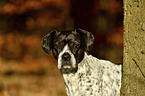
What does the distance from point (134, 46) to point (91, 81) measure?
0.98 m

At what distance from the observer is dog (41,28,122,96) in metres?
3.99

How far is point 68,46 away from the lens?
4.04m

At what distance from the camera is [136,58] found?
3404 mm

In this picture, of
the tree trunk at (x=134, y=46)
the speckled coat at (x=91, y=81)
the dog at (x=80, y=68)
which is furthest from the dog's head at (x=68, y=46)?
the tree trunk at (x=134, y=46)

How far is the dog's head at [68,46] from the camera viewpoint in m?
3.94

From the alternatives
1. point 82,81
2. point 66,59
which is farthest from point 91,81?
point 66,59

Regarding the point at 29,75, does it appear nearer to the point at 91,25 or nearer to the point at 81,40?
the point at 91,25

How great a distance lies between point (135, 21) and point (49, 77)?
3794mm

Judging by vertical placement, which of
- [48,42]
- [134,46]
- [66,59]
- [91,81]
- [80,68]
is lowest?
[91,81]

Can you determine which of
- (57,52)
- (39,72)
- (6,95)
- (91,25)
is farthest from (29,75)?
(57,52)

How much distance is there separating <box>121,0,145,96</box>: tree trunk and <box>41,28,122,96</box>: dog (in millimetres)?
614

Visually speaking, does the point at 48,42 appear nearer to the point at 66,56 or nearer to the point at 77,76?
the point at 66,56

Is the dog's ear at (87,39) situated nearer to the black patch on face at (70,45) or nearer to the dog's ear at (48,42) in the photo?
the black patch on face at (70,45)

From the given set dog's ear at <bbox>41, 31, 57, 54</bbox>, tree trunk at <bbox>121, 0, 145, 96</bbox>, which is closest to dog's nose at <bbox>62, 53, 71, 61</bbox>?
dog's ear at <bbox>41, 31, 57, 54</bbox>
